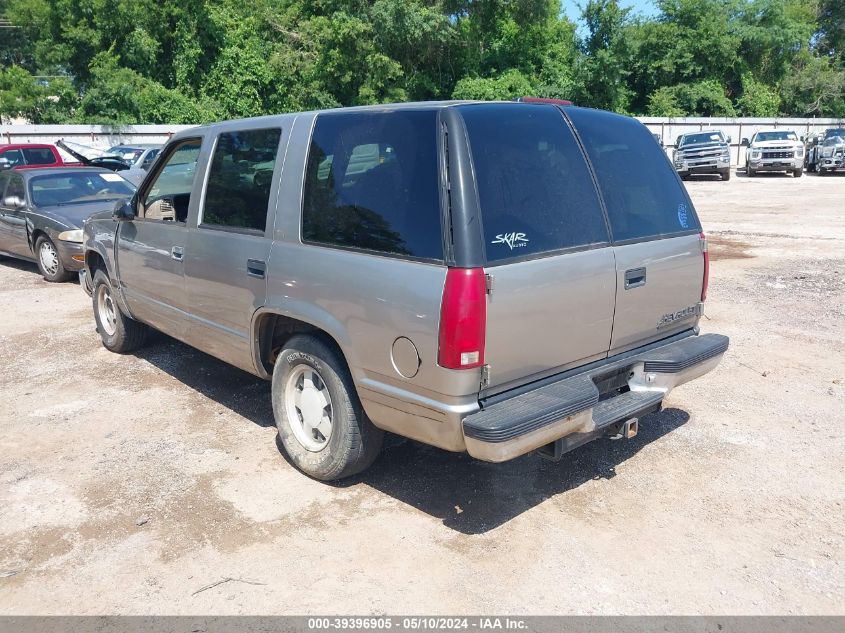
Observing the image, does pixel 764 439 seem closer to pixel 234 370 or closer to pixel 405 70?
pixel 234 370

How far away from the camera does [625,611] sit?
3.24m

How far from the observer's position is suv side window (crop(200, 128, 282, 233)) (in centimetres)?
457

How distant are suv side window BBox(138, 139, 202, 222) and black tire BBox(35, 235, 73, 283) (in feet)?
17.0

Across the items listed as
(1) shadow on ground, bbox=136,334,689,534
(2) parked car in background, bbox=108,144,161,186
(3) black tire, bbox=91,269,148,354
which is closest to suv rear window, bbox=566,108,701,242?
(1) shadow on ground, bbox=136,334,689,534

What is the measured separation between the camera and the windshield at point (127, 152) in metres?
22.3

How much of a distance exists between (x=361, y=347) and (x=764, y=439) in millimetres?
2823

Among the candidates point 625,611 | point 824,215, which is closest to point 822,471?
point 625,611

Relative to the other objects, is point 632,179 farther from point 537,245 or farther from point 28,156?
point 28,156

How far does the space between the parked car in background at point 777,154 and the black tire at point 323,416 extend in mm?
29479

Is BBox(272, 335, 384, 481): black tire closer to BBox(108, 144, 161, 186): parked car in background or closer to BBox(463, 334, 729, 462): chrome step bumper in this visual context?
BBox(463, 334, 729, 462): chrome step bumper

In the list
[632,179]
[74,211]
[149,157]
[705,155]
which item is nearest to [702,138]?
[705,155]

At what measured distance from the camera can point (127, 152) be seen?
23328 mm

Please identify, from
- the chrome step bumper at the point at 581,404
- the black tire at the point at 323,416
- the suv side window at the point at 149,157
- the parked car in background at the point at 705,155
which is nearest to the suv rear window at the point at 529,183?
the chrome step bumper at the point at 581,404

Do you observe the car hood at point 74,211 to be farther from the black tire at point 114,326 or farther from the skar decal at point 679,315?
the skar decal at point 679,315
